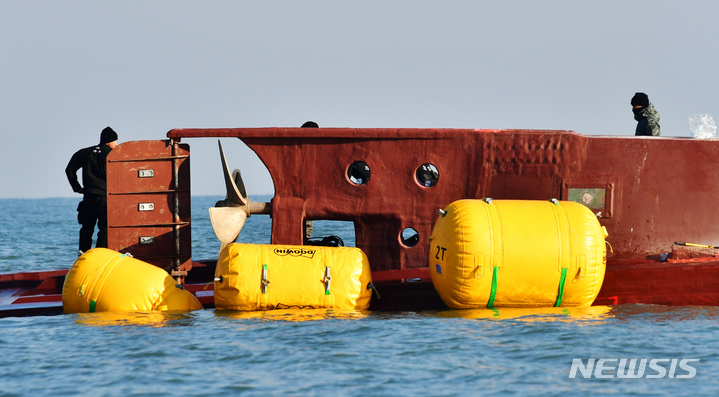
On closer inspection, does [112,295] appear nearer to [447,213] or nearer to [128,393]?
[128,393]

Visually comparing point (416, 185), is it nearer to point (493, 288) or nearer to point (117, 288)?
point (493, 288)

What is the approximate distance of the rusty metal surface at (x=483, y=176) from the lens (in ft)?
33.8

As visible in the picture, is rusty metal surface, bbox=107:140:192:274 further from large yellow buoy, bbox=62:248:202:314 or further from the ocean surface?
the ocean surface

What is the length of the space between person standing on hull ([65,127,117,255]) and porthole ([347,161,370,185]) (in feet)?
11.0

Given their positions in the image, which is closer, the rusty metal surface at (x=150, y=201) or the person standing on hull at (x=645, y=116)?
the rusty metal surface at (x=150, y=201)

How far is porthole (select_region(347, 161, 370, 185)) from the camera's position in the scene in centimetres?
1080

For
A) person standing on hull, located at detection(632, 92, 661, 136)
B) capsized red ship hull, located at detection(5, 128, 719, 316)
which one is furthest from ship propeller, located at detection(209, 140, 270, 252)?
person standing on hull, located at detection(632, 92, 661, 136)

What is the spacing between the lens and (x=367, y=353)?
26.7 ft

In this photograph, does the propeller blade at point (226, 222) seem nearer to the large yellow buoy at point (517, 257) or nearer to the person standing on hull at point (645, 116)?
the large yellow buoy at point (517, 257)

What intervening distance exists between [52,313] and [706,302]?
7911mm

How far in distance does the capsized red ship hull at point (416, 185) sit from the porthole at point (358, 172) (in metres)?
0.18

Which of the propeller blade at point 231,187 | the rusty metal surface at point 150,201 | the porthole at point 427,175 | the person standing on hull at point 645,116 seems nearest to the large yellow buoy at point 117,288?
the rusty metal surface at point 150,201

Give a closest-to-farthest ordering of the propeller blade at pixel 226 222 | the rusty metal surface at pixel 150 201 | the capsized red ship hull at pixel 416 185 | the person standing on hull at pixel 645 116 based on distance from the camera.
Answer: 1. the capsized red ship hull at pixel 416 185
2. the propeller blade at pixel 226 222
3. the rusty metal surface at pixel 150 201
4. the person standing on hull at pixel 645 116

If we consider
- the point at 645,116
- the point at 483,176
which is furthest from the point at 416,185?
the point at 645,116
